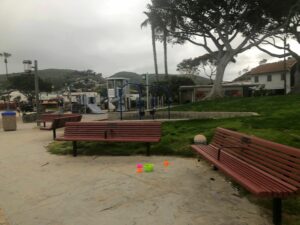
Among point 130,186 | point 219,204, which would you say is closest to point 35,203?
point 130,186

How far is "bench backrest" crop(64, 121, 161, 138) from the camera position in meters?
9.18

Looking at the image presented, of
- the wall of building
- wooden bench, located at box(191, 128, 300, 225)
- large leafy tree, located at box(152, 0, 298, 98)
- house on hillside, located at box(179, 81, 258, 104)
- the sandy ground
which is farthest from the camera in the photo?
the wall of building

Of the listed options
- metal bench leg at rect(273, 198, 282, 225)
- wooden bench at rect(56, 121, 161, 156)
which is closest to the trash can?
wooden bench at rect(56, 121, 161, 156)

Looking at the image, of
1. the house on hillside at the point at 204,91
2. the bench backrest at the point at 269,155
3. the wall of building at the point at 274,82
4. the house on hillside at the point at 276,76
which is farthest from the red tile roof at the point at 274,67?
the bench backrest at the point at 269,155

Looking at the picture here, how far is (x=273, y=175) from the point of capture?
15.9 feet

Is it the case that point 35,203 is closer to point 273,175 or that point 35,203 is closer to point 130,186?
point 130,186

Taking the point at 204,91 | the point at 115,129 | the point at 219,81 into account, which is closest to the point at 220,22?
the point at 219,81

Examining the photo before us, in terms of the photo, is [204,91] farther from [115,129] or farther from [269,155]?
[269,155]

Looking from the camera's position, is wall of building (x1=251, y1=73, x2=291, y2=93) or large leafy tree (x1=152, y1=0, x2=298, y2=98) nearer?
large leafy tree (x1=152, y1=0, x2=298, y2=98)

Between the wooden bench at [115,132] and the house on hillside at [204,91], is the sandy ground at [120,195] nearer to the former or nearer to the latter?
the wooden bench at [115,132]

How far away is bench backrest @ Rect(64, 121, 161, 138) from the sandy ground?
29.8 inches

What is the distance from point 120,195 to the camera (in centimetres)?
579

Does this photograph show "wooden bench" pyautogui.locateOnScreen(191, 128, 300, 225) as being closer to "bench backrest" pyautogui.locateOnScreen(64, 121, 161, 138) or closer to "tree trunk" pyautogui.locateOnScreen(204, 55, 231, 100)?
"bench backrest" pyautogui.locateOnScreen(64, 121, 161, 138)

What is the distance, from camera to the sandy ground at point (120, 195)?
4789 mm
